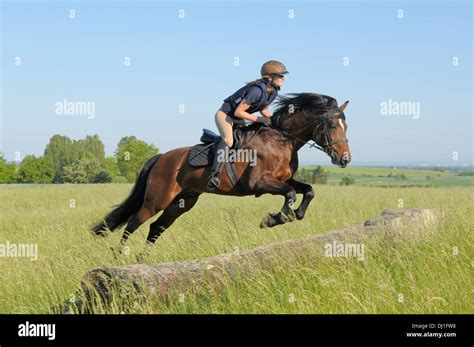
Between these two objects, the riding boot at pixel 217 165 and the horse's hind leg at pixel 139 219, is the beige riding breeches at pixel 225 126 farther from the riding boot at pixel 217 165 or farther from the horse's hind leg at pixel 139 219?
the horse's hind leg at pixel 139 219

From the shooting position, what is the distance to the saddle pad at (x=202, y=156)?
7410 mm

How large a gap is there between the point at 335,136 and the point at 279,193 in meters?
1.08

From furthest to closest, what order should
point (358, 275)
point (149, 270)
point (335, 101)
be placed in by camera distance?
point (335, 101)
point (358, 275)
point (149, 270)

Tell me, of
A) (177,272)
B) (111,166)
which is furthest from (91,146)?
(177,272)

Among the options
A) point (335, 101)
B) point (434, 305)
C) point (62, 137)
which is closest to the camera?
point (434, 305)

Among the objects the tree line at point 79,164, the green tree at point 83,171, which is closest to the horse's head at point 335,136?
the tree line at point 79,164

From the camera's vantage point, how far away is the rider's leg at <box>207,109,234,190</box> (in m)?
7.11

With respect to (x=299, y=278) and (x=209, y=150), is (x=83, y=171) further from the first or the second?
(x=299, y=278)

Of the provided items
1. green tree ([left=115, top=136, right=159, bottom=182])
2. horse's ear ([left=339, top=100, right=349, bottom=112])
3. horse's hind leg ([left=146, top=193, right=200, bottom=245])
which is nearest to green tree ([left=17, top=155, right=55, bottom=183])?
green tree ([left=115, top=136, right=159, bottom=182])

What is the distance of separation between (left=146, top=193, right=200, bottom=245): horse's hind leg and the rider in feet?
2.76
